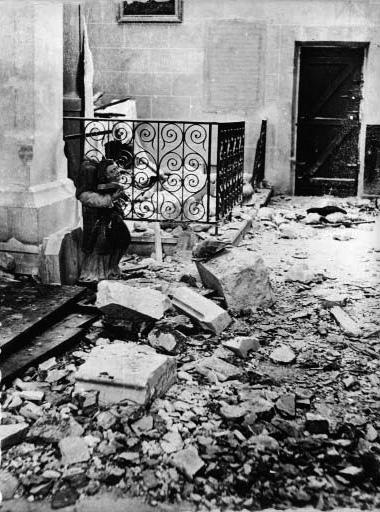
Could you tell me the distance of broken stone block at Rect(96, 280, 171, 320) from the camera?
4043mm

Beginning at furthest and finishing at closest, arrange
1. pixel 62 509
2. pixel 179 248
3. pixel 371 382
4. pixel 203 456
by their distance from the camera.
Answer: pixel 179 248 < pixel 371 382 < pixel 203 456 < pixel 62 509

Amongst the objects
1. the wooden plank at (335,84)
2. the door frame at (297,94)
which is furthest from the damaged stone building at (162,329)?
the wooden plank at (335,84)

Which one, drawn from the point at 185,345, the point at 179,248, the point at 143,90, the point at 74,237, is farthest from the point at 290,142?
the point at 185,345

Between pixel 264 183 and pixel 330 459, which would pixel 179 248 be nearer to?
pixel 330 459

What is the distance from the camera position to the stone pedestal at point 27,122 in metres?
4.82

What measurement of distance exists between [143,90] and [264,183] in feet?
8.38

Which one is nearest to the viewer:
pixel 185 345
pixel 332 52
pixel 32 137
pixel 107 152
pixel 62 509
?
pixel 62 509

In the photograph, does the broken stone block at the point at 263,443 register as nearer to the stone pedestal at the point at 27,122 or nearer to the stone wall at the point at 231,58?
the stone pedestal at the point at 27,122

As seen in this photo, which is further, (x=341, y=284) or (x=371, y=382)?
(x=341, y=284)

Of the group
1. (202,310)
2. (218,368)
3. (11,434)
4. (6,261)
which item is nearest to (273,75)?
(6,261)

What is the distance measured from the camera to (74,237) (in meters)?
5.18

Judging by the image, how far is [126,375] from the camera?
3213 mm

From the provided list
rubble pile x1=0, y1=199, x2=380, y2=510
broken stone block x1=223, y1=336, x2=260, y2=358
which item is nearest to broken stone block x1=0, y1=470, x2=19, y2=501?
rubble pile x1=0, y1=199, x2=380, y2=510

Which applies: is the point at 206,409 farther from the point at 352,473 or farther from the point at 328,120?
the point at 328,120
